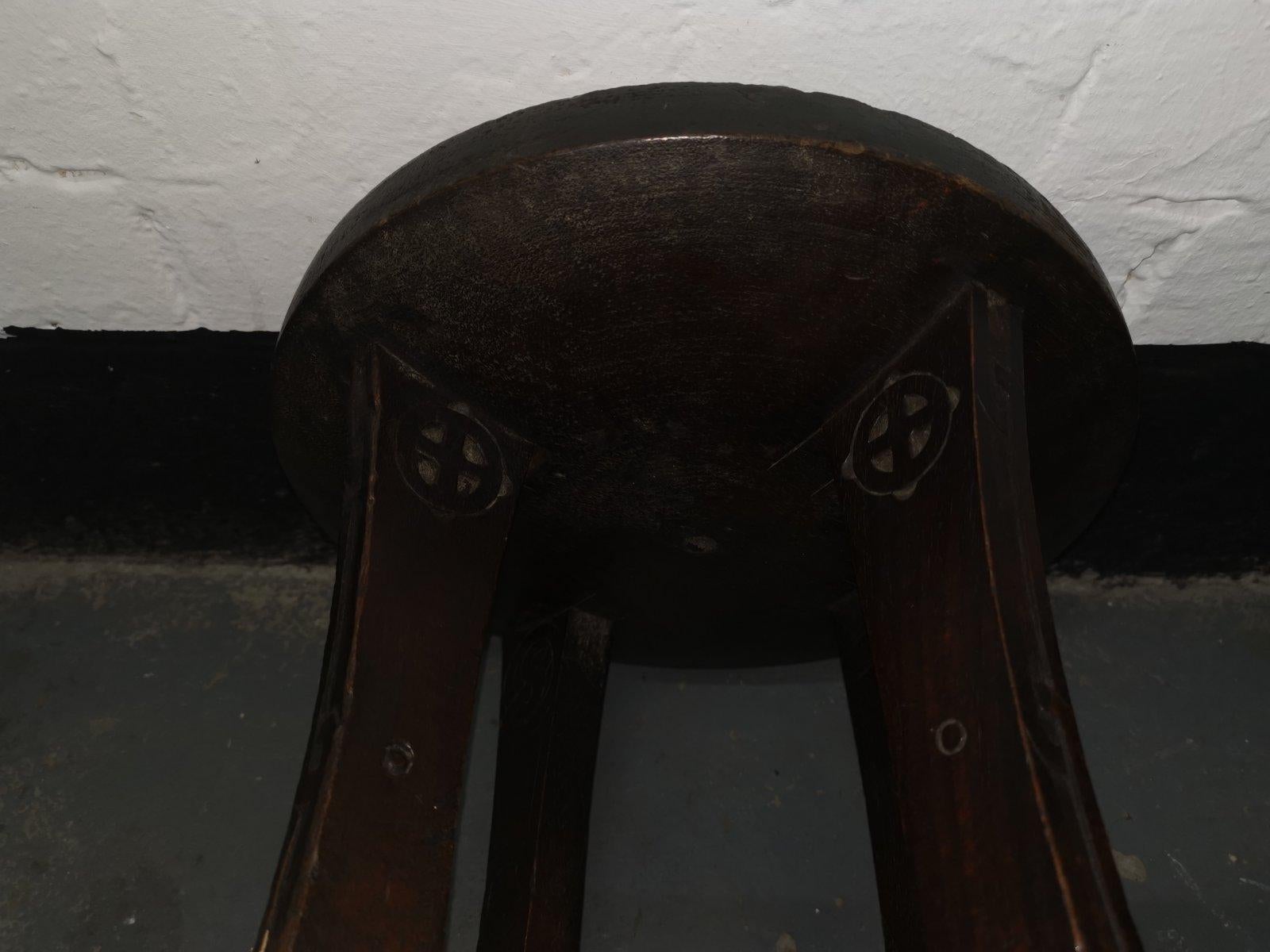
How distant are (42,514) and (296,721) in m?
0.41

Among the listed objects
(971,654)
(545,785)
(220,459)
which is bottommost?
(971,654)

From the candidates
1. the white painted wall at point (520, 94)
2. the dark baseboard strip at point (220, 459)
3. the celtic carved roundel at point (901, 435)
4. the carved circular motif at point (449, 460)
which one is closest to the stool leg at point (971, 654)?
the celtic carved roundel at point (901, 435)

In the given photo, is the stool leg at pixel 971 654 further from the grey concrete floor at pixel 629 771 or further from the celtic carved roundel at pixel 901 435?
the grey concrete floor at pixel 629 771

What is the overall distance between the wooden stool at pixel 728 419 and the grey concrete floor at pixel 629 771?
1.24 ft

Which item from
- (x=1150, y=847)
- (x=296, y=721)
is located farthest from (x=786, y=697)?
(x=296, y=721)

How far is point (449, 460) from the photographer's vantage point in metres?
0.79

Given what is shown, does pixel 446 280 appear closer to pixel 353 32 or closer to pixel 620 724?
pixel 353 32

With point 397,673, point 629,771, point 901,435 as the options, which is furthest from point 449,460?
point 629,771

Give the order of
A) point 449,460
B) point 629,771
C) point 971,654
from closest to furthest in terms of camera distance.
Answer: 1. point 971,654
2. point 449,460
3. point 629,771

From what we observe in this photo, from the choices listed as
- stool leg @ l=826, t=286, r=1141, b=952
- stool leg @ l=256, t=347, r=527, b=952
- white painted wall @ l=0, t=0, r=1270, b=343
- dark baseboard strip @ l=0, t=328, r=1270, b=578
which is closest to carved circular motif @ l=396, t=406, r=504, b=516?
stool leg @ l=256, t=347, r=527, b=952

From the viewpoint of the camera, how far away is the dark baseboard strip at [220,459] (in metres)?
1.33

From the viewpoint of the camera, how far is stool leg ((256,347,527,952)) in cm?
63

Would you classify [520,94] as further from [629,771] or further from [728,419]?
[629,771]

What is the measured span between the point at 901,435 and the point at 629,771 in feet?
2.23
